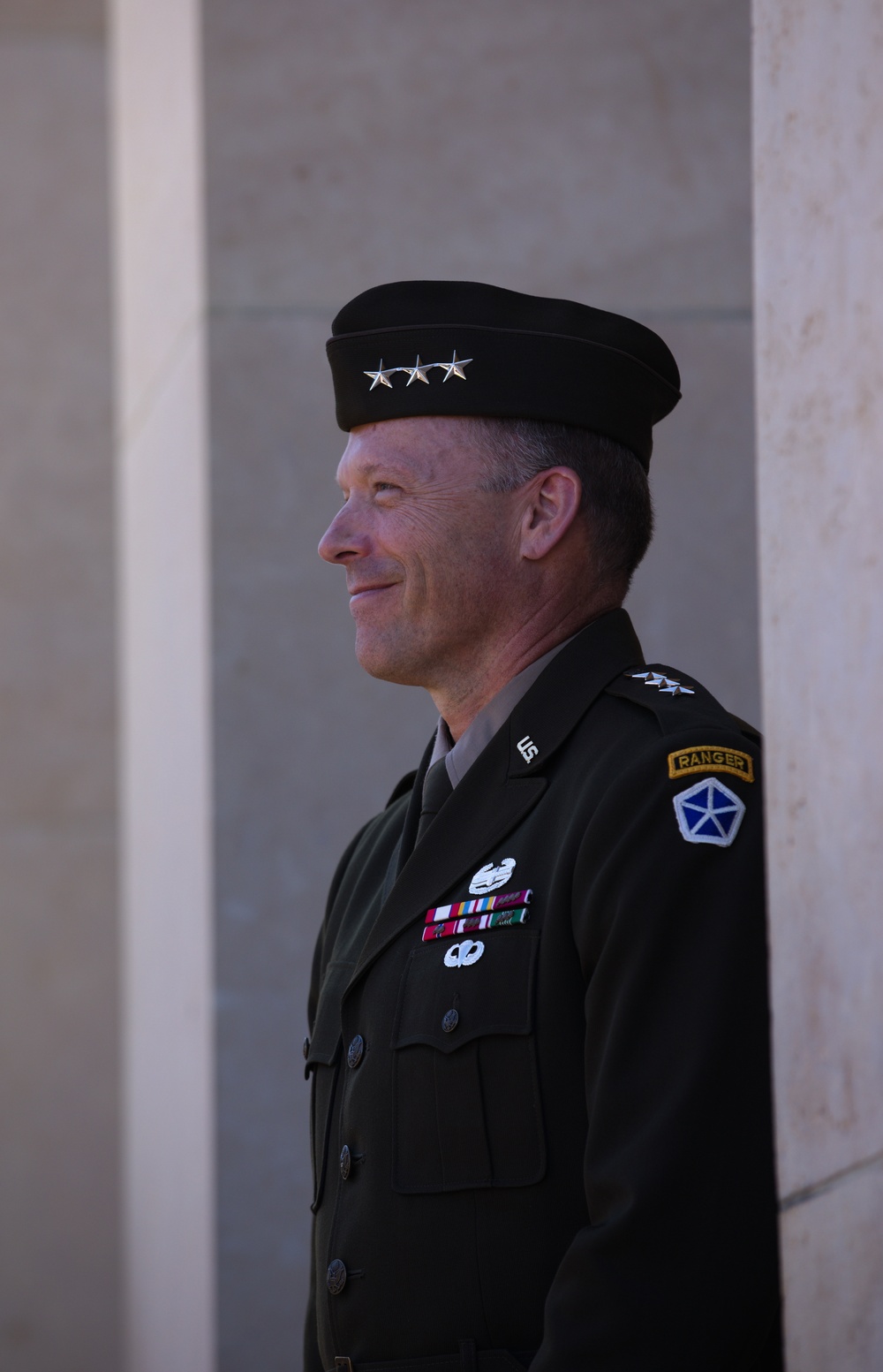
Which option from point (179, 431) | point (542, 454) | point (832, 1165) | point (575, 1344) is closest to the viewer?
point (832, 1165)

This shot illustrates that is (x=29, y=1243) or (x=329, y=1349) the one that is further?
(x=29, y=1243)

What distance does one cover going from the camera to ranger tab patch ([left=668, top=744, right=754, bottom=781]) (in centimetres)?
161

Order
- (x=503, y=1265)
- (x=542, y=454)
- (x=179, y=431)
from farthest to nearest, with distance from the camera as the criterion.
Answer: (x=179, y=431) < (x=542, y=454) < (x=503, y=1265)

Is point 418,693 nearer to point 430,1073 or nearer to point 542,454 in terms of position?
point 542,454

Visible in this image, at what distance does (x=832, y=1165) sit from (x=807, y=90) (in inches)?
32.3

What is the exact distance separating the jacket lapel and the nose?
11.7 inches

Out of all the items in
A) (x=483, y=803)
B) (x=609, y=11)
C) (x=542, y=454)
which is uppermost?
(x=609, y=11)

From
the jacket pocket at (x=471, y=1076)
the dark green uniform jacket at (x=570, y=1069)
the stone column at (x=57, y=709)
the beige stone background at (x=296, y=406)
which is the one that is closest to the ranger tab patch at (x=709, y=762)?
the dark green uniform jacket at (x=570, y=1069)

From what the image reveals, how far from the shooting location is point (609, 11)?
371 centimetres

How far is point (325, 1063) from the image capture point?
195 cm

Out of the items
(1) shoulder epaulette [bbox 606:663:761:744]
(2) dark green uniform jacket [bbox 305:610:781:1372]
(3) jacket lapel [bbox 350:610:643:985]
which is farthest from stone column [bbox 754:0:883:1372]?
(3) jacket lapel [bbox 350:610:643:985]

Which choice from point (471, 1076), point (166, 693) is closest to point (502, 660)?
point (471, 1076)

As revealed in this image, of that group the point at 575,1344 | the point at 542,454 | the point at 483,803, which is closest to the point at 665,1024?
the point at 575,1344

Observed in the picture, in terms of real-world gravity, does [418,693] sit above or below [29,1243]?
above
